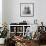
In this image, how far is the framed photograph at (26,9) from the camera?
6395 millimetres

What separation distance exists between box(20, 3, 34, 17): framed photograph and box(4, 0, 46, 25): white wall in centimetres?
14

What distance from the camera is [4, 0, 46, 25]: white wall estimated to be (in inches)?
251

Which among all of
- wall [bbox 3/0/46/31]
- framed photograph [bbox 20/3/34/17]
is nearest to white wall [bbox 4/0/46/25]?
wall [bbox 3/0/46/31]

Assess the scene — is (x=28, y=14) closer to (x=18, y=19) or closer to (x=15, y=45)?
(x=18, y=19)

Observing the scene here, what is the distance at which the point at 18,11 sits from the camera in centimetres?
642

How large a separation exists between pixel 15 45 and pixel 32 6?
11.8 feet

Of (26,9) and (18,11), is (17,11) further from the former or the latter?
(26,9)

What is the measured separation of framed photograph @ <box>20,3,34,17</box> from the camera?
6.39 meters

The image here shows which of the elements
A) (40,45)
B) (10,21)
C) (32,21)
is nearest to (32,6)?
(32,21)

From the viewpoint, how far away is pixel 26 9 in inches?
253

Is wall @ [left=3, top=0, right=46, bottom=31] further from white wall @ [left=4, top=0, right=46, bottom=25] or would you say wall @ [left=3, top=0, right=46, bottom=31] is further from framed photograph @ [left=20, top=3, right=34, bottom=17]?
framed photograph @ [left=20, top=3, right=34, bottom=17]

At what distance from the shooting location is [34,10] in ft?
21.0

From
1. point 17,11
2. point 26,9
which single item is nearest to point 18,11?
point 17,11

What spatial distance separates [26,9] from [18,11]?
38 centimetres
